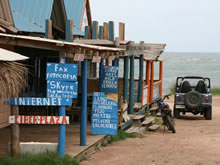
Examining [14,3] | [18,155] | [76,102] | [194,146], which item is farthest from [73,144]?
[14,3]

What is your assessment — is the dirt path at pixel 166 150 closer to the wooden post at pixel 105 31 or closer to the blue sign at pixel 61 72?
the blue sign at pixel 61 72

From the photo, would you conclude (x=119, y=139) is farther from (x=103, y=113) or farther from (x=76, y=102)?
(x=76, y=102)

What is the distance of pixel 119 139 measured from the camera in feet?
48.7

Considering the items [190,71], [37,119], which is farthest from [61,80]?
[190,71]

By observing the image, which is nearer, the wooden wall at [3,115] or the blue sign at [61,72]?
the blue sign at [61,72]

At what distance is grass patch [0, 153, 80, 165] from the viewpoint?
31.3 ft

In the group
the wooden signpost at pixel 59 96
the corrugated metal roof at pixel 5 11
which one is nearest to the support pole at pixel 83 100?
the wooden signpost at pixel 59 96

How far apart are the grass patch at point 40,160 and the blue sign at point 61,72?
4.77 ft

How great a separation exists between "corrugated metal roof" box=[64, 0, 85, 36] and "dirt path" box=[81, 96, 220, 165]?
5.98m

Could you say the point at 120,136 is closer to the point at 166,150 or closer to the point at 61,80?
the point at 166,150

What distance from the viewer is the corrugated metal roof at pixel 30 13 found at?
16.2 metres

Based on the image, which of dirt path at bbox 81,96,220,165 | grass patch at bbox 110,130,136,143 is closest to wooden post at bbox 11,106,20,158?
dirt path at bbox 81,96,220,165

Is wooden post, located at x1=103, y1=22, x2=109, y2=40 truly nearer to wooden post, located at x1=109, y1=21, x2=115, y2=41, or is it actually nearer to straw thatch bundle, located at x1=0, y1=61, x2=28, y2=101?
wooden post, located at x1=109, y1=21, x2=115, y2=41

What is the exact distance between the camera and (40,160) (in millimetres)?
9758
